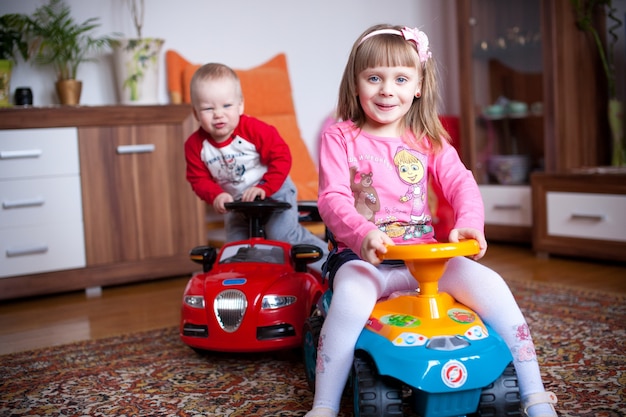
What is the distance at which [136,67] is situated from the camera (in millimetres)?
3273

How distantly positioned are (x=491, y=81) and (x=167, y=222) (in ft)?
6.28

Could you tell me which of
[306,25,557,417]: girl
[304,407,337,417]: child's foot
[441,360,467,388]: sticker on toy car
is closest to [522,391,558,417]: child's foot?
[306,25,557,417]: girl

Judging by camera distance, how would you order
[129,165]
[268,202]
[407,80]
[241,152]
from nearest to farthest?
[407,80]
[268,202]
[241,152]
[129,165]

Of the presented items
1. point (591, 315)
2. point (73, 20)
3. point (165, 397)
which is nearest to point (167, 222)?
point (73, 20)

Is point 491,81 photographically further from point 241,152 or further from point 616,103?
point 241,152

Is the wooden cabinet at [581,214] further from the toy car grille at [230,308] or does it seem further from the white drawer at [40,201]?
the white drawer at [40,201]

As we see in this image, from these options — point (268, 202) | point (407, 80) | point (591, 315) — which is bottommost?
point (591, 315)

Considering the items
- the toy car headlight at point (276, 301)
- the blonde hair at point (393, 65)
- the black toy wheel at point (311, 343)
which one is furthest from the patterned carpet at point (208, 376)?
the blonde hair at point (393, 65)

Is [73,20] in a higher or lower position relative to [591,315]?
higher

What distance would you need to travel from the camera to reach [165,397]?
164cm

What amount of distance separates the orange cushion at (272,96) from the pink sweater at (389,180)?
193 cm

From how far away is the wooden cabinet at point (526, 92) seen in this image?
Result: 3412 mm

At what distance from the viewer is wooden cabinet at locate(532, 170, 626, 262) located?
9.78ft

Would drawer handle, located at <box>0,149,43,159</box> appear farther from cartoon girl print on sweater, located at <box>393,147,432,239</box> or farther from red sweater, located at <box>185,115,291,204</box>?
cartoon girl print on sweater, located at <box>393,147,432,239</box>
